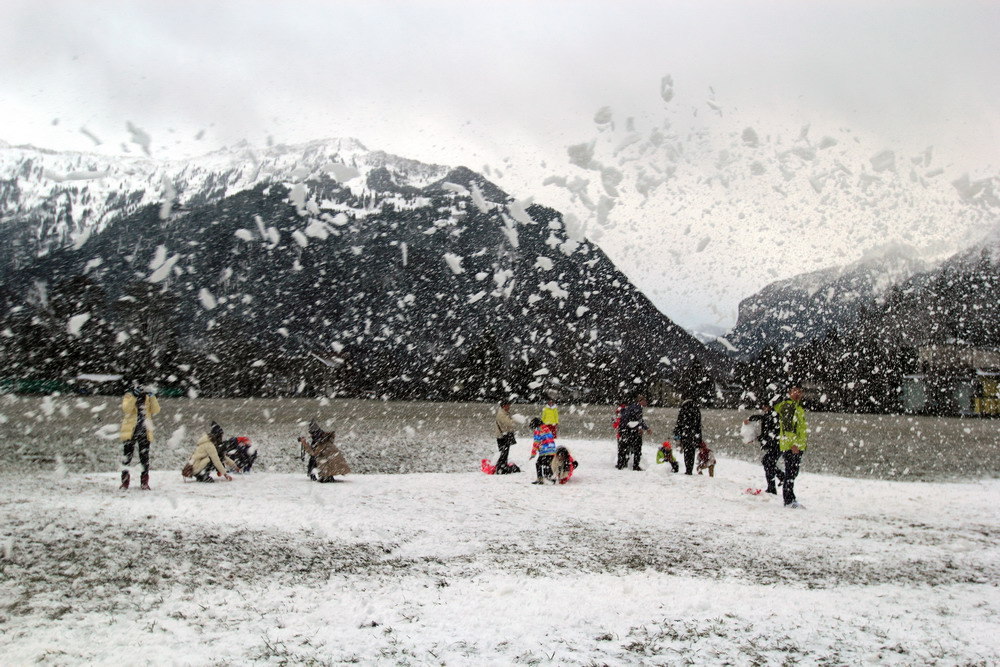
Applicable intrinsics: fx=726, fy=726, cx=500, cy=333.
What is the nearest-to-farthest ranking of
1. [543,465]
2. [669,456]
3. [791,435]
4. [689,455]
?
[791,435] < [543,465] < [689,455] < [669,456]

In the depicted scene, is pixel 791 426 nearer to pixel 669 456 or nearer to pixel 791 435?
pixel 791 435

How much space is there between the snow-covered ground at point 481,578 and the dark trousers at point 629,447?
13.9 feet

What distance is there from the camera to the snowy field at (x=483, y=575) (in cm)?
486

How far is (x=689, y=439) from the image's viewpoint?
1473 cm

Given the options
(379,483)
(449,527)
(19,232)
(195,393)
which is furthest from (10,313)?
(449,527)

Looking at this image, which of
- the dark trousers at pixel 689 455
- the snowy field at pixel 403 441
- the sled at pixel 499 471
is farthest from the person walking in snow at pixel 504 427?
the dark trousers at pixel 689 455

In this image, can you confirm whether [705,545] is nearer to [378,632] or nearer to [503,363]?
[378,632]

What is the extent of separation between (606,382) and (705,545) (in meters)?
50.5

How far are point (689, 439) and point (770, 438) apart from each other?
3.14 m

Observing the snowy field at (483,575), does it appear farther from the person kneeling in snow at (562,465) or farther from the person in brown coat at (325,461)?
the person kneeling in snow at (562,465)

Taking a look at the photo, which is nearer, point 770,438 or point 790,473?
point 790,473

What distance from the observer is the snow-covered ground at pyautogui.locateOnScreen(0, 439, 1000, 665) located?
191 inches

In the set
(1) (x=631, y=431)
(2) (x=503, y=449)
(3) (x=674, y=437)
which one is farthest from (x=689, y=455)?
(2) (x=503, y=449)

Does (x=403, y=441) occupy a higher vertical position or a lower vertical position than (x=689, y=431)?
lower
